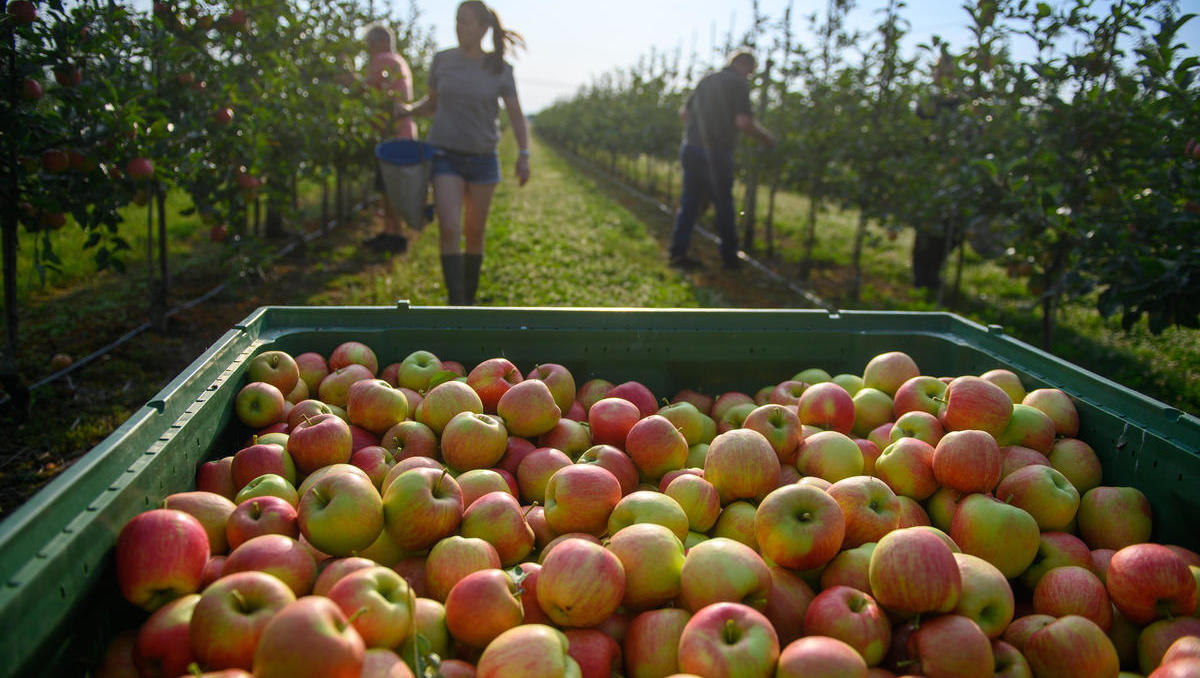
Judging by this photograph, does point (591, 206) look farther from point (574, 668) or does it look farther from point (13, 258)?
point (574, 668)

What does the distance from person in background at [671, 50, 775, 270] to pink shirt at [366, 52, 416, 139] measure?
3.21m

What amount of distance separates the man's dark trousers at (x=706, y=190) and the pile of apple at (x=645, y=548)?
6.33 meters

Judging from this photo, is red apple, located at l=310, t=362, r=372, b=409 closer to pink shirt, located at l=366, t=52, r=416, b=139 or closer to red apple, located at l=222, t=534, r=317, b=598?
red apple, located at l=222, t=534, r=317, b=598

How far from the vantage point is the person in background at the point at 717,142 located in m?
8.22

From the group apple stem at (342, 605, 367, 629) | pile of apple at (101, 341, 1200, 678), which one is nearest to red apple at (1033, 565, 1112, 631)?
pile of apple at (101, 341, 1200, 678)

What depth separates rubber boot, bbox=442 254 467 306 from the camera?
19.3ft

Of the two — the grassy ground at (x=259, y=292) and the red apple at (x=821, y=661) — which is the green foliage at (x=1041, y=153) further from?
the red apple at (x=821, y=661)

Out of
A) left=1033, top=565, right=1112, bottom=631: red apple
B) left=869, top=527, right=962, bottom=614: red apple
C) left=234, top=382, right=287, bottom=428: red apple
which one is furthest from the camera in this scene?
left=234, top=382, right=287, bottom=428: red apple

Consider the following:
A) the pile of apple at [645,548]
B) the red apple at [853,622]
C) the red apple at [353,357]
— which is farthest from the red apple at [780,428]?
the red apple at [353,357]

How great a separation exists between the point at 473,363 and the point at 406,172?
13.6ft

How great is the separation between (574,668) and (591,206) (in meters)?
13.7

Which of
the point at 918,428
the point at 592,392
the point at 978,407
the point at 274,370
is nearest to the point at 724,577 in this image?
the point at 918,428

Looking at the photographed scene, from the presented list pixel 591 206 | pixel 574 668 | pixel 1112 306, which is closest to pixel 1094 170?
pixel 1112 306

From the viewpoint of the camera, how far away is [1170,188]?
470 centimetres
